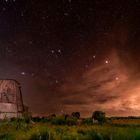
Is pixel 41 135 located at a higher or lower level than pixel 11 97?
lower

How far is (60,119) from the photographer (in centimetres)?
1992

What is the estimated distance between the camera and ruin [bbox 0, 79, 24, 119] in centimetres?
6596

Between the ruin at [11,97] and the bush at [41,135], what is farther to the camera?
the ruin at [11,97]

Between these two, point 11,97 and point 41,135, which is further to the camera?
point 11,97

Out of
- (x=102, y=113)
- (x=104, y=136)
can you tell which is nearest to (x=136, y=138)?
(x=104, y=136)

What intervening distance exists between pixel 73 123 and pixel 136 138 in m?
13.3

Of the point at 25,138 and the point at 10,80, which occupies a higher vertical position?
the point at 10,80

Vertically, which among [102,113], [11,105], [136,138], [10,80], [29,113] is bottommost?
[136,138]

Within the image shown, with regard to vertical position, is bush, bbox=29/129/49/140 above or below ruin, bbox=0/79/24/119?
below

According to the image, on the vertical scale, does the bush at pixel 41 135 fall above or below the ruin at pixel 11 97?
below

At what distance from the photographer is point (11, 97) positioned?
69750 millimetres

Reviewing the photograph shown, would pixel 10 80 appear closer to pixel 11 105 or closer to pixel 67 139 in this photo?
pixel 11 105

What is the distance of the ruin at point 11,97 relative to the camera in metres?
66.0

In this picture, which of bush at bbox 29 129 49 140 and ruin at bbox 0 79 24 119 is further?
Result: ruin at bbox 0 79 24 119
